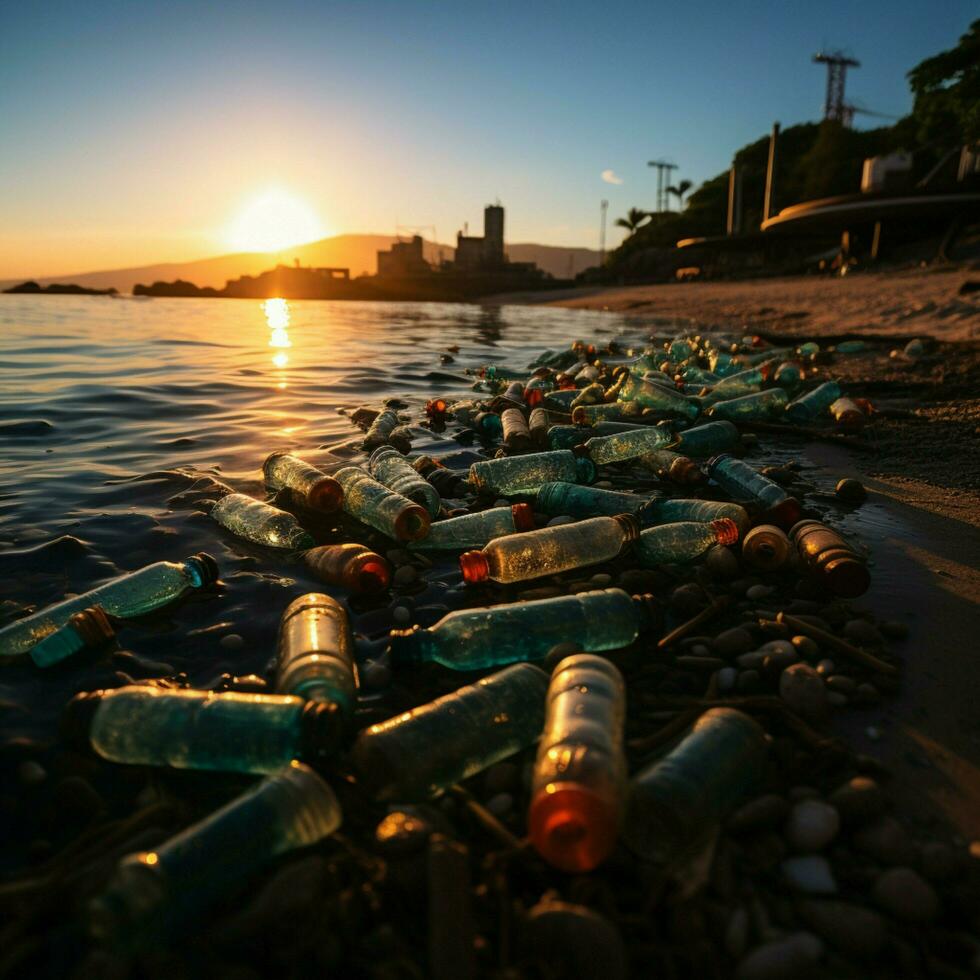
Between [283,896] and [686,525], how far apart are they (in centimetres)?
231

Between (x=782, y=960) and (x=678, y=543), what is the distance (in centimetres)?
194

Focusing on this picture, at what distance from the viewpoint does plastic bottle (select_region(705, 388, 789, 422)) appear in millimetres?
5828

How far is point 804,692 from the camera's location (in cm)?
192

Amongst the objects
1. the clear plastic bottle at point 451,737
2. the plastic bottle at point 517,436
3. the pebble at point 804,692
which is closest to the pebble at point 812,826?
the pebble at point 804,692

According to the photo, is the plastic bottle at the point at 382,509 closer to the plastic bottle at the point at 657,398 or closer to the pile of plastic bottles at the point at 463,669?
the pile of plastic bottles at the point at 463,669

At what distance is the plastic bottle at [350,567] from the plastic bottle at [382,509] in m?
0.26

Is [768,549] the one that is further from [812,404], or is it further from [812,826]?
[812,404]

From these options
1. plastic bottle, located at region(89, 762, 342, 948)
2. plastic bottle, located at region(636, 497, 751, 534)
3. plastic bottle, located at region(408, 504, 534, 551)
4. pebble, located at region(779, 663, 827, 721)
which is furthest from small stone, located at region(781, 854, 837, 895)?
plastic bottle, located at region(636, 497, 751, 534)

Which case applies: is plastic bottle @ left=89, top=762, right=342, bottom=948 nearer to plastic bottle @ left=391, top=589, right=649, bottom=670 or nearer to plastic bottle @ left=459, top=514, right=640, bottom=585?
plastic bottle @ left=391, top=589, right=649, bottom=670

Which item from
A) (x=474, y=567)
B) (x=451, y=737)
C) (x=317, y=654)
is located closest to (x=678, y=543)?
(x=474, y=567)

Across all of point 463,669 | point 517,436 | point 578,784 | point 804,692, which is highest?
point 517,436

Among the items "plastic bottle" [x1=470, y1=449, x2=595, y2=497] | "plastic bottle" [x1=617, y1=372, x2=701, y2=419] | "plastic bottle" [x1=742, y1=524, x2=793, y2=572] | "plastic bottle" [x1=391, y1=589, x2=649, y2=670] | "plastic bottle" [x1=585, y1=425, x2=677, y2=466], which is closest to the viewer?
"plastic bottle" [x1=391, y1=589, x2=649, y2=670]

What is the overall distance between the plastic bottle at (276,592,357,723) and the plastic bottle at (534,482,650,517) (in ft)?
4.92

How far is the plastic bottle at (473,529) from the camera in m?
3.23
